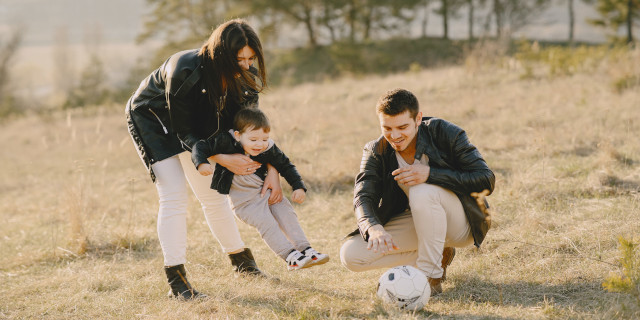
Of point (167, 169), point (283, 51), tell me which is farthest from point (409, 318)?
point (283, 51)

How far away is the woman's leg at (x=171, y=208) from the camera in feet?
11.6

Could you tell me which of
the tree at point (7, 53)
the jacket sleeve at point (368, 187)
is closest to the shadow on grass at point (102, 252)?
the jacket sleeve at point (368, 187)

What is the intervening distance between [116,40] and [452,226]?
6506 inches

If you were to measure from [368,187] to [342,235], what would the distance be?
1770 millimetres

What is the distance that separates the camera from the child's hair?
3.66 m

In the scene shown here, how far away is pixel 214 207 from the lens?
12.8ft

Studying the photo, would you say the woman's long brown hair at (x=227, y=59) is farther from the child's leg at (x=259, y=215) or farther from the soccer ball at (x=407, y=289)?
the soccer ball at (x=407, y=289)

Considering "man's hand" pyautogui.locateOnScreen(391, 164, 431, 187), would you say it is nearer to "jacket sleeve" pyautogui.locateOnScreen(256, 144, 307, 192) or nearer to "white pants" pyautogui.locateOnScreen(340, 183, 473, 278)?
"white pants" pyautogui.locateOnScreen(340, 183, 473, 278)

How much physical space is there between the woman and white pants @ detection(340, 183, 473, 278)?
0.77 meters

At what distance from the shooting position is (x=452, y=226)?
11.2ft

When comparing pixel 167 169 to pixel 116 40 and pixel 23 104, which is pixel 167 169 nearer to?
pixel 23 104

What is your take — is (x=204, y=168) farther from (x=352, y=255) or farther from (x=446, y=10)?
(x=446, y=10)

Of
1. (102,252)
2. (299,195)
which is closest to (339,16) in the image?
(102,252)

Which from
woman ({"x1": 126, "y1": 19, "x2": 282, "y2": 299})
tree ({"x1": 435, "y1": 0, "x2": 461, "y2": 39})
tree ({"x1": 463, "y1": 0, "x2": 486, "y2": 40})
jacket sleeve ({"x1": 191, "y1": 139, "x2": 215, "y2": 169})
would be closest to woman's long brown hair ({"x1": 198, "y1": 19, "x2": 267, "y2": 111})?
woman ({"x1": 126, "y1": 19, "x2": 282, "y2": 299})
